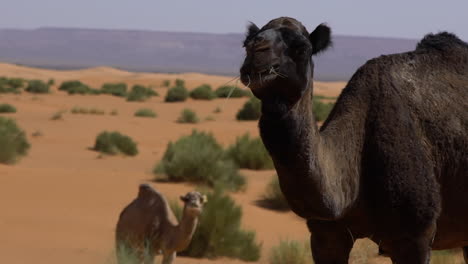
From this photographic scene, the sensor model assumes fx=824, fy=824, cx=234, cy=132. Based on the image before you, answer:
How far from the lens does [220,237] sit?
14.2 m

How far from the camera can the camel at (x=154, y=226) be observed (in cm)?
1064

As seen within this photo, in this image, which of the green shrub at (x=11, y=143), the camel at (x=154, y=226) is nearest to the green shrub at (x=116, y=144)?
the green shrub at (x=11, y=143)

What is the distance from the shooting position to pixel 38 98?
52719 millimetres

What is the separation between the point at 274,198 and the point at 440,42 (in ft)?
41.9

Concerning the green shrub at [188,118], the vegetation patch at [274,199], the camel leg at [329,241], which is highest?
the camel leg at [329,241]

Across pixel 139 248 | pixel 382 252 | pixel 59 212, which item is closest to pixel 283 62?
pixel 382 252

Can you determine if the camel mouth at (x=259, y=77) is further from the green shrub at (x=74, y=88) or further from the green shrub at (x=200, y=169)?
the green shrub at (x=74, y=88)

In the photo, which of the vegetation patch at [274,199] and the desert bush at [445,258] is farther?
the vegetation patch at [274,199]

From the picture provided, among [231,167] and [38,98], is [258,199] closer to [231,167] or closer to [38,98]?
[231,167]

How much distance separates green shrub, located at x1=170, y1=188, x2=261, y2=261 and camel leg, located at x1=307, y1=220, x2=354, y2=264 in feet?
27.1

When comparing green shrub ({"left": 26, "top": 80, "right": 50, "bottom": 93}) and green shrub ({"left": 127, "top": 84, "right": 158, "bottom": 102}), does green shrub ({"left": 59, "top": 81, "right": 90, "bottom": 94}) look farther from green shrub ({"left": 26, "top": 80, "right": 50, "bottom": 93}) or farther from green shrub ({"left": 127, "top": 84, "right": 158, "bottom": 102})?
green shrub ({"left": 127, "top": 84, "right": 158, "bottom": 102})

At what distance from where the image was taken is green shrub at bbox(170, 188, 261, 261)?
45.9 feet

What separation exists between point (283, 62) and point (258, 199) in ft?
50.1

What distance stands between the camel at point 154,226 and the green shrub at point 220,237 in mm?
3061
